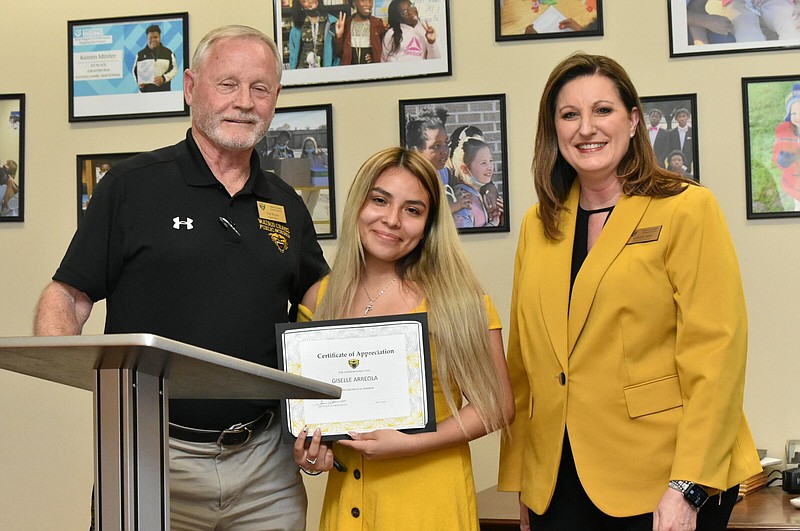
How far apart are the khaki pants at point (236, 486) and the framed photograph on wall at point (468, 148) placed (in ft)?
4.61

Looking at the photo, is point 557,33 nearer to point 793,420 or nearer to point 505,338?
point 505,338

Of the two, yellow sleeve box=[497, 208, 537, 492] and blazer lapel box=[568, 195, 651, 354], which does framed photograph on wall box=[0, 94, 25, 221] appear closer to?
yellow sleeve box=[497, 208, 537, 492]

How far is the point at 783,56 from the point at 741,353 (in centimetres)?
180

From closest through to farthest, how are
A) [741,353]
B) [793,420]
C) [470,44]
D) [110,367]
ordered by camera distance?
[110,367]
[741,353]
[793,420]
[470,44]

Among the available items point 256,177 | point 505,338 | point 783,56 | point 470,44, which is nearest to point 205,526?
point 256,177

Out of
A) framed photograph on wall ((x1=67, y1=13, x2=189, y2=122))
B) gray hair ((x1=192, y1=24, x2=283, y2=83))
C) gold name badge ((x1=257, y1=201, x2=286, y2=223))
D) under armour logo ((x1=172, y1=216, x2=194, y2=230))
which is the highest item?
framed photograph on wall ((x1=67, y1=13, x2=189, y2=122))

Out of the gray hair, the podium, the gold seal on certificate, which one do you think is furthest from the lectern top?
the gray hair

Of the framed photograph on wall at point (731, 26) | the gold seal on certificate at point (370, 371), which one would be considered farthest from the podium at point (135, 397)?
the framed photograph on wall at point (731, 26)

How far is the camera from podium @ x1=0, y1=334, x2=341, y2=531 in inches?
43.5

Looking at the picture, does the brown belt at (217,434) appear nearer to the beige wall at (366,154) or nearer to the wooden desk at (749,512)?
the wooden desk at (749,512)

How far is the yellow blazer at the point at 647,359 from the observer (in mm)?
2051

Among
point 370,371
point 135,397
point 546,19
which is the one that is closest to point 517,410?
point 370,371

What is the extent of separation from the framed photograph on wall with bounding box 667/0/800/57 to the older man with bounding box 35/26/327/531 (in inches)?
67.3

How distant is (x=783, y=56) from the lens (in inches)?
135
